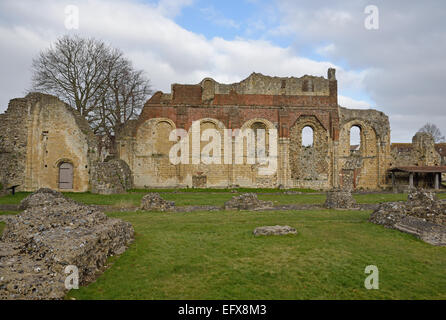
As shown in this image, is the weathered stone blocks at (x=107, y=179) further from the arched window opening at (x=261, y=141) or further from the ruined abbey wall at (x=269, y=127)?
the arched window opening at (x=261, y=141)

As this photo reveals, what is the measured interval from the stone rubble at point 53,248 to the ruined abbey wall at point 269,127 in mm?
17898

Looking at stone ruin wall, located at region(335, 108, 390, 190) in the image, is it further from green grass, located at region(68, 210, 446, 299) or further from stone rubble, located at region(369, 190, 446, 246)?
green grass, located at region(68, 210, 446, 299)

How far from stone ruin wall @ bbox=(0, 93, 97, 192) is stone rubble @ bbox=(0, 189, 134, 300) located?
49.5ft

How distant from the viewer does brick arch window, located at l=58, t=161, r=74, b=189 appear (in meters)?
20.4

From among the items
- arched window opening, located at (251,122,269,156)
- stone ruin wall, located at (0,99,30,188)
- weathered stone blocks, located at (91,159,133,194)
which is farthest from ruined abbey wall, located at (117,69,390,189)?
stone ruin wall, located at (0,99,30,188)

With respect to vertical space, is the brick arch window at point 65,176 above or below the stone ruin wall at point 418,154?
below

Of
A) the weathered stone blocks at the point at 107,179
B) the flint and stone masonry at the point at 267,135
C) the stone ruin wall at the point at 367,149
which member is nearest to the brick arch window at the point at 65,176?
the weathered stone blocks at the point at 107,179

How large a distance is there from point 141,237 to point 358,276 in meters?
4.92

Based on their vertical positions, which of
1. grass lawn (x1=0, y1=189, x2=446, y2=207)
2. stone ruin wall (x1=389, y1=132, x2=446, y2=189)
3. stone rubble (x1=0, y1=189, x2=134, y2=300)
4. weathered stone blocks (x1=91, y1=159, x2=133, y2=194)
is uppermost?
stone ruin wall (x1=389, y1=132, x2=446, y2=189)

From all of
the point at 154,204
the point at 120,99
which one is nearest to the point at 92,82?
the point at 120,99

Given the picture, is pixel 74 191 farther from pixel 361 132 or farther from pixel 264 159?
pixel 361 132

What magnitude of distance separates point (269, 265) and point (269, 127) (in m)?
20.8

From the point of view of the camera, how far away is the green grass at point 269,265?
412 centimetres
